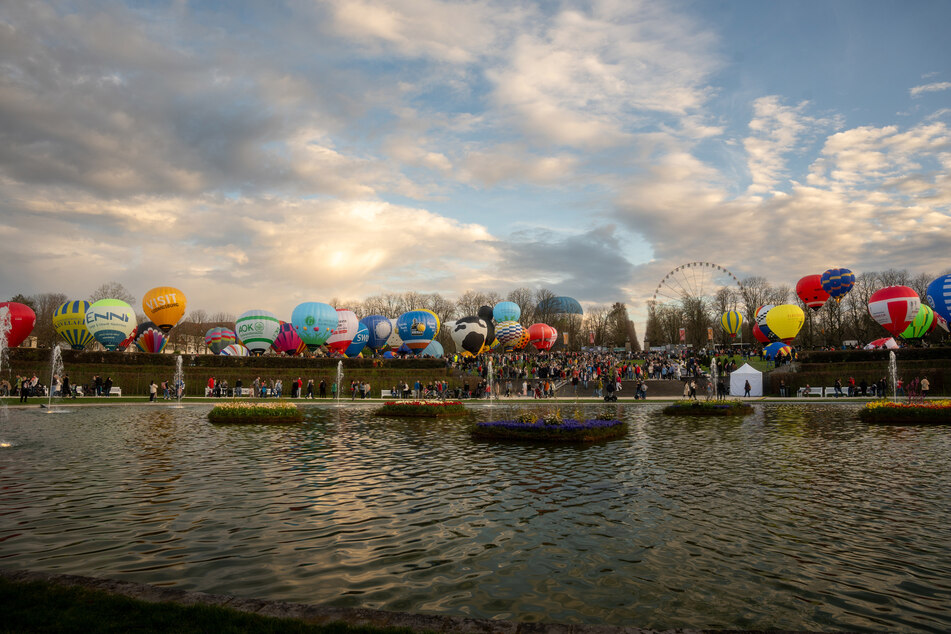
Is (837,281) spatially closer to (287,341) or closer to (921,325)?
(921,325)

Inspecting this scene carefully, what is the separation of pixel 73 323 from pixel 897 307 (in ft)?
247

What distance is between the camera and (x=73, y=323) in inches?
2103

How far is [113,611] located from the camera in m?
5.31

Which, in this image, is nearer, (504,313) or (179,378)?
(179,378)

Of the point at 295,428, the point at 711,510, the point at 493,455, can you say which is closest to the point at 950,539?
the point at 711,510

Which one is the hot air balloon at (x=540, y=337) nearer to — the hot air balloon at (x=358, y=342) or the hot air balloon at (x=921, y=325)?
the hot air balloon at (x=358, y=342)

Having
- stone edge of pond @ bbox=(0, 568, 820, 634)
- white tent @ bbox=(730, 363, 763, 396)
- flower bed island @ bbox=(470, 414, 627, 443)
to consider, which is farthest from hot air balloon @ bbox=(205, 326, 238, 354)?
stone edge of pond @ bbox=(0, 568, 820, 634)

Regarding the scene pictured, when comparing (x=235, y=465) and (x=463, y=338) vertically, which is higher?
(x=463, y=338)

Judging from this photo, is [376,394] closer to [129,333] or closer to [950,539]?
[129,333]

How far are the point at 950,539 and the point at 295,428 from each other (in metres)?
20.6

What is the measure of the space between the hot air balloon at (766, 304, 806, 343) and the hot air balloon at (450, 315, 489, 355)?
3301cm

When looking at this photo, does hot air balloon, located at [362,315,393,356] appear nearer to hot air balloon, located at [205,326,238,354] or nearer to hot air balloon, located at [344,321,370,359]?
hot air balloon, located at [344,321,370,359]

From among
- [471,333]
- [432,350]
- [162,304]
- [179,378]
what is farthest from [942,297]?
[162,304]

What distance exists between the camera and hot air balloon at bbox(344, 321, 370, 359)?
71494 millimetres
